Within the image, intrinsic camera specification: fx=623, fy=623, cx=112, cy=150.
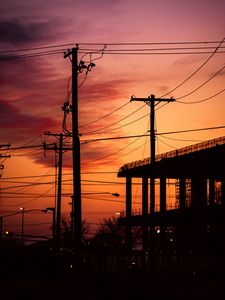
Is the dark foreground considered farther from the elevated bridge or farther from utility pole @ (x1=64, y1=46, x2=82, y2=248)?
the elevated bridge

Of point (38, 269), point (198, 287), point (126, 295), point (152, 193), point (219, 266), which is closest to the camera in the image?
point (126, 295)

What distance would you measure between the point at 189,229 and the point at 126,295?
56.9m

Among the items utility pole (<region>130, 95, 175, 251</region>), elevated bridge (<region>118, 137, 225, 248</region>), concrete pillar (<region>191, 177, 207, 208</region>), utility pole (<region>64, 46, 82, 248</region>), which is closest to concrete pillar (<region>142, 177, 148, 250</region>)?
elevated bridge (<region>118, 137, 225, 248</region>)

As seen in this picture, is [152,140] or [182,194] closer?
[152,140]

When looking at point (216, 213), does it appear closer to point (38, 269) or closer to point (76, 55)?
point (38, 269)

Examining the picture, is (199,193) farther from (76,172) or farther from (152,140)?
(76,172)

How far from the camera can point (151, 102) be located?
41500 mm

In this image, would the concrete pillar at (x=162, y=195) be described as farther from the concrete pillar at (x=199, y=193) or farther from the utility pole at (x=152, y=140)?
the utility pole at (x=152, y=140)

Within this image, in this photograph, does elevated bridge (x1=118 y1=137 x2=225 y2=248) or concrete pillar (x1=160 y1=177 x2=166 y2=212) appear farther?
concrete pillar (x1=160 y1=177 x2=166 y2=212)

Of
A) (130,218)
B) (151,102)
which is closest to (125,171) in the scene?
(130,218)

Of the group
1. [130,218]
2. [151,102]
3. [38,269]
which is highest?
[151,102]

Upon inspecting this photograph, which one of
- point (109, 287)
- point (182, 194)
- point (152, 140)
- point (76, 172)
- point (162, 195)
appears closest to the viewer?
point (76, 172)

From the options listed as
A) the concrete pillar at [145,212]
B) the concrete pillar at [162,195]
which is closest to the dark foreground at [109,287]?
the concrete pillar at [162,195]

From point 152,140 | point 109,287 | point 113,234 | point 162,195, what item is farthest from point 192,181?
point 113,234
